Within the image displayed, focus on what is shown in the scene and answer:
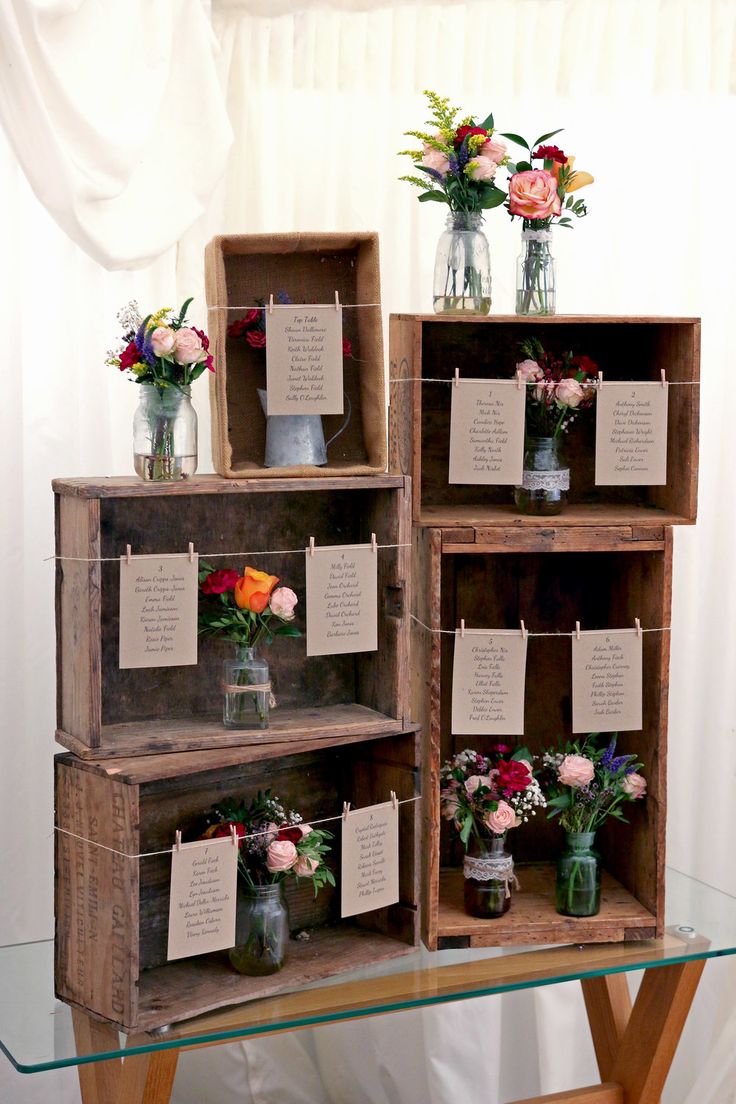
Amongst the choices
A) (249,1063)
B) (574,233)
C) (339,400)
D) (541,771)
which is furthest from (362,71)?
(249,1063)

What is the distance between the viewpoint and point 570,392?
1875mm

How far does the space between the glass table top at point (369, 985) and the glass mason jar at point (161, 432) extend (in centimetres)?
71

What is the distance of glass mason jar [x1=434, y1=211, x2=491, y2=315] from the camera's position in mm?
1855

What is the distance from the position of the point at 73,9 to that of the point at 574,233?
39.5 inches

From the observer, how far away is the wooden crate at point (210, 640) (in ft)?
5.41

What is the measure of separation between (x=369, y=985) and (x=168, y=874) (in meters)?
0.32

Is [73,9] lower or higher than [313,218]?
higher

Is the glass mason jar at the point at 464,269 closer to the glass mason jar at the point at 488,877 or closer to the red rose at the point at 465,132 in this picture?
the red rose at the point at 465,132

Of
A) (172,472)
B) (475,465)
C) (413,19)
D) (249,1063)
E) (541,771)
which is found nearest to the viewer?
(172,472)

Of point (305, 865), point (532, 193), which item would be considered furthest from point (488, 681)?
point (532, 193)

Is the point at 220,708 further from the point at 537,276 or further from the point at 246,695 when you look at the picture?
the point at 537,276

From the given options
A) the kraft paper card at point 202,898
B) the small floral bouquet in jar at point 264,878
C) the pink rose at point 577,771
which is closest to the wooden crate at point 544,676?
the pink rose at point 577,771

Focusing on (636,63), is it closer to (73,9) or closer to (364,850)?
(73,9)

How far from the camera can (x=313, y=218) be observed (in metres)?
2.34
